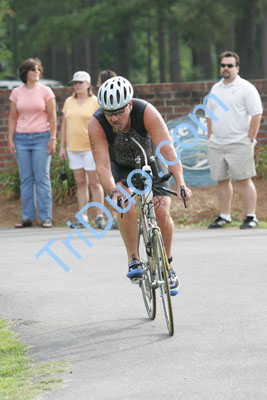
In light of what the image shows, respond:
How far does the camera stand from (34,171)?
12.0 meters

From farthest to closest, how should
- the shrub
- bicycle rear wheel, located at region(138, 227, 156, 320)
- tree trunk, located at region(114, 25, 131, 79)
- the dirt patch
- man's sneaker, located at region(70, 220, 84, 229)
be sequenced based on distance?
tree trunk, located at region(114, 25, 131, 79) < the shrub < the dirt patch < man's sneaker, located at region(70, 220, 84, 229) < bicycle rear wheel, located at region(138, 227, 156, 320)

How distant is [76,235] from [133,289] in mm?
3443

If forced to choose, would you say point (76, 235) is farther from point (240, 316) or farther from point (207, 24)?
point (207, 24)

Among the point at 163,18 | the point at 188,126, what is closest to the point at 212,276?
the point at 188,126

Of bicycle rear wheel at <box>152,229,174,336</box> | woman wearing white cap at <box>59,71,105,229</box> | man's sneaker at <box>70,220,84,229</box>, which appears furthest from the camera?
man's sneaker at <box>70,220,84,229</box>

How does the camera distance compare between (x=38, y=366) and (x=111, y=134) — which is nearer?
(x=38, y=366)

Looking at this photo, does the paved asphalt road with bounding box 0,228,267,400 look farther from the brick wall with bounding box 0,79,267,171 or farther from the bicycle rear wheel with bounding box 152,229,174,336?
the brick wall with bounding box 0,79,267,171

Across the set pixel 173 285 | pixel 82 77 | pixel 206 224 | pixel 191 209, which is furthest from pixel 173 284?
pixel 191 209

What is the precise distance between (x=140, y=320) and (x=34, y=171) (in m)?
5.48

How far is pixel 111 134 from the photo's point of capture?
22.7ft

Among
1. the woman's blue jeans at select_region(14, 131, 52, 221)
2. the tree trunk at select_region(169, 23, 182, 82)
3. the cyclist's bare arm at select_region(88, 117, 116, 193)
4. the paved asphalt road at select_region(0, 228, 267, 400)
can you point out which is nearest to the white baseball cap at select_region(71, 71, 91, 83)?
the woman's blue jeans at select_region(14, 131, 52, 221)

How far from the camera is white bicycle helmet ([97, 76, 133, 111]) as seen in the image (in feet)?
21.4

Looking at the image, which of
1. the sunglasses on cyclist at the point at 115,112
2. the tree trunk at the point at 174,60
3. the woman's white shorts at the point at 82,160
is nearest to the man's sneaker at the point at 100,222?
the woman's white shorts at the point at 82,160

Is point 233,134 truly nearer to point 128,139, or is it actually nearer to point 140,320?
point 128,139
